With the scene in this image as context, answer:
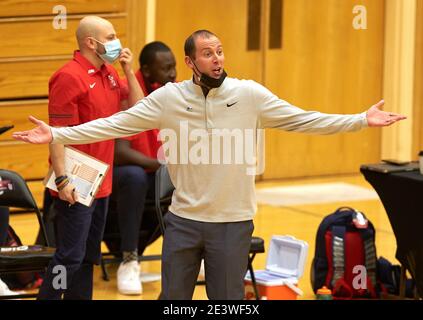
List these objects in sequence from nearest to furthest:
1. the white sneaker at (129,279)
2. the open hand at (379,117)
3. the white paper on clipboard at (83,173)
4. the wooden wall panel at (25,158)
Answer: the open hand at (379,117), the white paper on clipboard at (83,173), the white sneaker at (129,279), the wooden wall panel at (25,158)

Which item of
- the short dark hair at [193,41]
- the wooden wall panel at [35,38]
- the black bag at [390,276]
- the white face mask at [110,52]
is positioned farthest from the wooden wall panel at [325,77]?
the short dark hair at [193,41]

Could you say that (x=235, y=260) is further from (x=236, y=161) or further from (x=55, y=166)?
(x=55, y=166)

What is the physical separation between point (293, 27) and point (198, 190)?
5881 millimetres

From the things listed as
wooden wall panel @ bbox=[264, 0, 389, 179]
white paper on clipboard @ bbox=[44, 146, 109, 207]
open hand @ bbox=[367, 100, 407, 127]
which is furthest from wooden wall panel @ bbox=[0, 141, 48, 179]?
open hand @ bbox=[367, 100, 407, 127]

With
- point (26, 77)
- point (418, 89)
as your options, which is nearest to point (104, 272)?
point (26, 77)

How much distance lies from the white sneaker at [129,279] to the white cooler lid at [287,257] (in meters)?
0.82

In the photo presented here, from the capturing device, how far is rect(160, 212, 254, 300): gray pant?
4547 millimetres

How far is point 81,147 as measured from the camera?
5.69 metres

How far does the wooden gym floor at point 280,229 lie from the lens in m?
6.88

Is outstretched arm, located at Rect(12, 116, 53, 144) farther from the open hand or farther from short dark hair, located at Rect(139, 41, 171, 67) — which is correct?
short dark hair, located at Rect(139, 41, 171, 67)

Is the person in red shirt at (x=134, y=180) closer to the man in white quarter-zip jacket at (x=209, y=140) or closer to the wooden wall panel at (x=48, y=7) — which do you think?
the wooden wall panel at (x=48, y=7)

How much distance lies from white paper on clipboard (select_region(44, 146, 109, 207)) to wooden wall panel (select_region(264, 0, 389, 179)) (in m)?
4.79

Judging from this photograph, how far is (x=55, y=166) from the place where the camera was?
18.1ft
